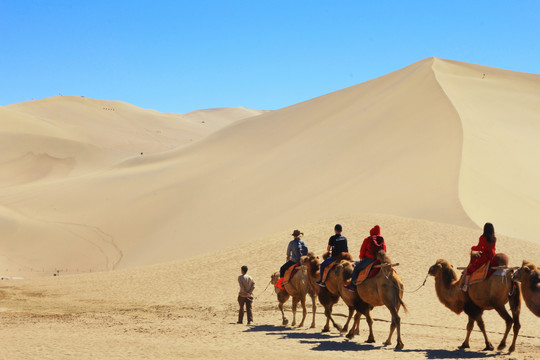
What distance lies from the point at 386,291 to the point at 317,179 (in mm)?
31055

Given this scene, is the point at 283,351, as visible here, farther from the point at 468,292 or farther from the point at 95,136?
the point at 95,136

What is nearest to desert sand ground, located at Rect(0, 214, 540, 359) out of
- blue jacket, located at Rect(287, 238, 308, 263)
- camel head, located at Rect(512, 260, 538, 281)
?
camel head, located at Rect(512, 260, 538, 281)

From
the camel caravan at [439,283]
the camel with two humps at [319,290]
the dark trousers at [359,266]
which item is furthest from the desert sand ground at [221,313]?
the dark trousers at [359,266]

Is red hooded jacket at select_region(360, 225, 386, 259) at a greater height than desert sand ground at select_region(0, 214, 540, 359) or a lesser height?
greater

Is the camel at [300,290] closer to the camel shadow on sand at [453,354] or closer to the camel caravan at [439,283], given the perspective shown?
the camel caravan at [439,283]

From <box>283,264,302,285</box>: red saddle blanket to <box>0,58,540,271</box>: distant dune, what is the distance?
50.6ft

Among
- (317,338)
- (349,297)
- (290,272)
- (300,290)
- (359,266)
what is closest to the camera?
(359,266)

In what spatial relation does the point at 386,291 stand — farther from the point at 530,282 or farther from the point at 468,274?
the point at 530,282

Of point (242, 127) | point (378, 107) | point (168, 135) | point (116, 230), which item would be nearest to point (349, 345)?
point (116, 230)

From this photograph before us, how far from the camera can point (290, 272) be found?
16.5 metres

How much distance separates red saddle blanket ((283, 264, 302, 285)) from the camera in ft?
53.5

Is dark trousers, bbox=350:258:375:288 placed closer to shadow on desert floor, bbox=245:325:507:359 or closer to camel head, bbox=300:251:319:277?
shadow on desert floor, bbox=245:325:507:359

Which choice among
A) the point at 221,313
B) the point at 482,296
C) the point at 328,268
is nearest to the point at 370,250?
the point at 328,268

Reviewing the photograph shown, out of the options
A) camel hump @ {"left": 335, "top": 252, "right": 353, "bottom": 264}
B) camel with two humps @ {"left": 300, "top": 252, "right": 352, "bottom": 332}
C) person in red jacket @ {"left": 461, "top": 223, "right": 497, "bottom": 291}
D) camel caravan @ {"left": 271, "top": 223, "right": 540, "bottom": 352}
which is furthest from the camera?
camel with two humps @ {"left": 300, "top": 252, "right": 352, "bottom": 332}
